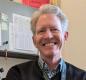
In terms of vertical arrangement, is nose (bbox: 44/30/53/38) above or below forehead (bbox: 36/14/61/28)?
below

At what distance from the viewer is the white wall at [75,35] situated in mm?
2371

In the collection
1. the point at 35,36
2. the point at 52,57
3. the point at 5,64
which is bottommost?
the point at 5,64

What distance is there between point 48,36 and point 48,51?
10cm

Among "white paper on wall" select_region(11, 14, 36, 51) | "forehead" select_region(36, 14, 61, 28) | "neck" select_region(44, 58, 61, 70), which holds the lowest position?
"neck" select_region(44, 58, 61, 70)

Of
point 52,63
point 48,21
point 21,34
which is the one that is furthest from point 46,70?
point 21,34

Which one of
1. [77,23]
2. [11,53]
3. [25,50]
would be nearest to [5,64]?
[11,53]

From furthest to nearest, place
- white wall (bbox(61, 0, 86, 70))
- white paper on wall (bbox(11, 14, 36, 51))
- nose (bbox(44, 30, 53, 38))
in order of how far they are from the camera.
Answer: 1. white wall (bbox(61, 0, 86, 70))
2. white paper on wall (bbox(11, 14, 36, 51))
3. nose (bbox(44, 30, 53, 38))

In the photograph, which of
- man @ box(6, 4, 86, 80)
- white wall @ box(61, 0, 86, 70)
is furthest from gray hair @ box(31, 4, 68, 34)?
white wall @ box(61, 0, 86, 70)

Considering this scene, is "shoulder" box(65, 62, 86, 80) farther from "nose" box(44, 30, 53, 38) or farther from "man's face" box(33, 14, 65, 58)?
"nose" box(44, 30, 53, 38)

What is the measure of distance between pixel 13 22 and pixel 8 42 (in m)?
0.16

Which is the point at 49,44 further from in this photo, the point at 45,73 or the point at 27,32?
the point at 27,32

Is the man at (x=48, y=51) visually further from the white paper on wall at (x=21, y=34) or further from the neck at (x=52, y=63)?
the white paper on wall at (x=21, y=34)

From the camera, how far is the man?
5.09 feet

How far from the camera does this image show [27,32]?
204 centimetres
